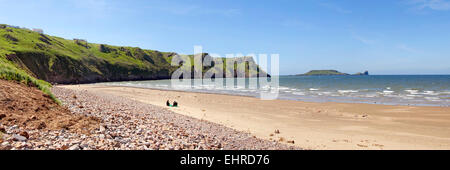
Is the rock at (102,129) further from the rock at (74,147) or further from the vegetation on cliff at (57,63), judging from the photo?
the vegetation on cliff at (57,63)

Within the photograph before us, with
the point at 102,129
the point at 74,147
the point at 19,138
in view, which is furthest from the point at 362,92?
the point at 19,138

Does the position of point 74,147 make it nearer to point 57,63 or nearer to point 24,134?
point 24,134

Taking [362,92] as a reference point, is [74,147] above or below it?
above

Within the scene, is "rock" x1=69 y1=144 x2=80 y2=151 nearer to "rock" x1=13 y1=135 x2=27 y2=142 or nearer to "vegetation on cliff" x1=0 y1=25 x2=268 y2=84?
"rock" x1=13 y1=135 x2=27 y2=142

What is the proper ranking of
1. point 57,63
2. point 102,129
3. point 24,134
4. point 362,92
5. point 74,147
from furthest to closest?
point 57,63
point 362,92
point 102,129
point 24,134
point 74,147

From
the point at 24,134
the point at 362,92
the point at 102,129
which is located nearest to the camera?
the point at 24,134

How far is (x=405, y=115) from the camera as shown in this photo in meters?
18.9

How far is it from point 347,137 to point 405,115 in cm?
1093

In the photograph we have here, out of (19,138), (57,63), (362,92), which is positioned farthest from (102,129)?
(57,63)

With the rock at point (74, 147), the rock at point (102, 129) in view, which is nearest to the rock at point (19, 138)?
the rock at point (74, 147)

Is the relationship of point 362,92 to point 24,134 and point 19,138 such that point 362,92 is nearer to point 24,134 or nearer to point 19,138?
point 24,134

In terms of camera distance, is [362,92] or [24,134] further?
[362,92]

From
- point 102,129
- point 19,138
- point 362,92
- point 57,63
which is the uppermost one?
point 57,63
